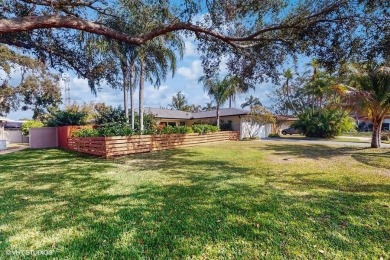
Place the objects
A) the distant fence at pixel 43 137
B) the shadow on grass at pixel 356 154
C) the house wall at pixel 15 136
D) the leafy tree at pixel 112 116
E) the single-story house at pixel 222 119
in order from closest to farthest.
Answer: the shadow on grass at pixel 356 154 < the leafy tree at pixel 112 116 < the distant fence at pixel 43 137 < the house wall at pixel 15 136 < the single-story house at pixel 222 119

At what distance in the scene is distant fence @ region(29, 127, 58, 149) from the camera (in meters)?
16.1

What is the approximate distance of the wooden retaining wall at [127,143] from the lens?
10609mm

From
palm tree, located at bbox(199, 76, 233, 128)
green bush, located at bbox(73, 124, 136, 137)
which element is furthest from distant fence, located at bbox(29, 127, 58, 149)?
palm tree, located at bbox(199, 76, 233, 128)

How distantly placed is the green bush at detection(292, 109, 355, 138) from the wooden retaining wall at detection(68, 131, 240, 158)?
1440 centimetres

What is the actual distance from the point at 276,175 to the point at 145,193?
3.79 metres

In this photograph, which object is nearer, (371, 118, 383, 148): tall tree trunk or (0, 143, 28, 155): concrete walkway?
(371, 118, 383, 148): tall tree trunk

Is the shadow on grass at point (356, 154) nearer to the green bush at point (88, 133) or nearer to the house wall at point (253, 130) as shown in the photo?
the green bush at point (88, 133)

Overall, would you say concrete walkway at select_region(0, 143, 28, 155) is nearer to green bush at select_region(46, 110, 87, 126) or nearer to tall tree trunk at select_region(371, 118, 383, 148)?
green bush at select_region(46, 110, 87, 126)

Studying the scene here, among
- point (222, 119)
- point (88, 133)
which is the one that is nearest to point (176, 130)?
point (88, 133)

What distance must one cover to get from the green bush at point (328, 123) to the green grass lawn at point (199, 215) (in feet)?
61.1

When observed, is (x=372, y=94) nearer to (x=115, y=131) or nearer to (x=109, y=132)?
(x=115, y=131)

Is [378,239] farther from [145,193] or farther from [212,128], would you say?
[212,128]

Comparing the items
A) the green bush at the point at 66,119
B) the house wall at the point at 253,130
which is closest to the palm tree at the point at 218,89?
the house wall at the point at 253,130

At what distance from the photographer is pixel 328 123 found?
2352 cm
